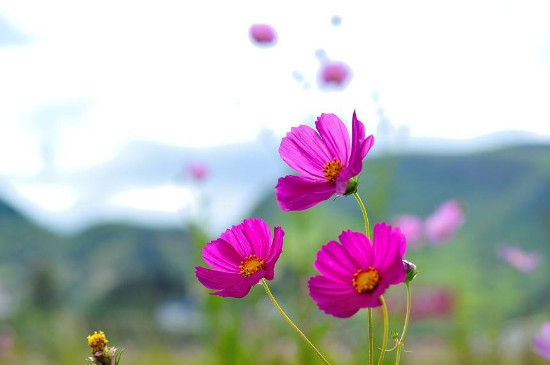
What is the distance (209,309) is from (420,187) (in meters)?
6.16

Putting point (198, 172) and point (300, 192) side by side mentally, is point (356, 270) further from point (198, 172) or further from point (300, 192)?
point (198, 172)

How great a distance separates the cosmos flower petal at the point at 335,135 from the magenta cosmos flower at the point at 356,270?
11cm

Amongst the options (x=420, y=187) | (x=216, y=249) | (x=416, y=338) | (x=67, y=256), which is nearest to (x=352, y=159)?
(x=216, y=249)

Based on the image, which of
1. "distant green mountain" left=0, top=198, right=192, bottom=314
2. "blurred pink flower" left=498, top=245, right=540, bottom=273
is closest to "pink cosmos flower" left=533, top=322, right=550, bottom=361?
"blurred pink flower" left=498, top=245, right=540, bottom=273

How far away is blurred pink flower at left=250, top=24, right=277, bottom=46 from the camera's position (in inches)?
74.4

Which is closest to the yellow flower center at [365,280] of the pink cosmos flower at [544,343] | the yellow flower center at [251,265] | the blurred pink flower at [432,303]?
the yellow flower center at [251,265]

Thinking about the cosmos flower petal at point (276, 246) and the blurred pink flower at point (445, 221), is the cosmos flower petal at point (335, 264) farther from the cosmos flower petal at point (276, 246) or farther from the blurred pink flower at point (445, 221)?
the blurred pink flower at point (445, 221)

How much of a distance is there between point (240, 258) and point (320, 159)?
118 mm

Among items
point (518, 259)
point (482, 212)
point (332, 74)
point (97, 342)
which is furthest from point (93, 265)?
point (97, 342)

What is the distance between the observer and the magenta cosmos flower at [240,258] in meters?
0.63

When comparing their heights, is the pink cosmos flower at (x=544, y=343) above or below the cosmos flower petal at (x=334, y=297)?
below

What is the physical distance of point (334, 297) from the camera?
1.83 feet

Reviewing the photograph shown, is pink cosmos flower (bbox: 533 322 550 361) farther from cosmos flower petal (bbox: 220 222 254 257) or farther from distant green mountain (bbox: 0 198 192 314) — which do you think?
distant green mountain (bbox: 0 198 192 314)

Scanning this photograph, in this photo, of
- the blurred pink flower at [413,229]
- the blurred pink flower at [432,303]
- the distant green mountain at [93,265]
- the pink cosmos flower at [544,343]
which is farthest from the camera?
the distant green mountain at [93,265]
